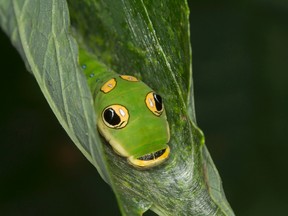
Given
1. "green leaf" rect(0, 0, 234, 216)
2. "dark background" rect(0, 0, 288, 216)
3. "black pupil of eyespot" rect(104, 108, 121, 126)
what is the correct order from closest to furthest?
"green leaf" rect(0, 0, 234, 216), "black pupil of eyespot" rect(104, 108, 121, 126), "dark background" rect(0, 0, 288, 216)

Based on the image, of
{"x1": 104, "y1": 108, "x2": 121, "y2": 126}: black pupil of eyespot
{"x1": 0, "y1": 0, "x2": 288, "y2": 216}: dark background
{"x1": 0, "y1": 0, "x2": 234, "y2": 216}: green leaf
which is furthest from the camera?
{"x1": 0, "y1": 0, "x2": 288, "y2": 216}: dark background

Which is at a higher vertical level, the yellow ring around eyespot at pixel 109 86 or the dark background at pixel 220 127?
the yellow ring around eyespot at pixel 109 86

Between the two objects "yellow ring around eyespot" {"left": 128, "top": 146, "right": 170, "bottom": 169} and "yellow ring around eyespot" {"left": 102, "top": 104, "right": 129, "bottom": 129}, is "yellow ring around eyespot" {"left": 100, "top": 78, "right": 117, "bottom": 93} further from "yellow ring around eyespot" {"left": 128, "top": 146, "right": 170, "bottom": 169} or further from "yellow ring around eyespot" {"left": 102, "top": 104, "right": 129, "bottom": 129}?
"yellow ring around eyespot" {"left": 128, "top": 146, "right": 170, "bottom": 169}

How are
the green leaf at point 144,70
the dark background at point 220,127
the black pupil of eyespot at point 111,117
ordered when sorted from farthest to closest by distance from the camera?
the dark background at point 220,127 < the black pupil of eyespot at point 111,117 < the green leaf at point 144,70

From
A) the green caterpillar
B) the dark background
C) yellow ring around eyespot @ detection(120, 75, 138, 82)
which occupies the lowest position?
the dark background

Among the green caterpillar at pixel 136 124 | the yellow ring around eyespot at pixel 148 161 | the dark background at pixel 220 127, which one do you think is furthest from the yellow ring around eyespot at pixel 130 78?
the dark background at pixel 220 127

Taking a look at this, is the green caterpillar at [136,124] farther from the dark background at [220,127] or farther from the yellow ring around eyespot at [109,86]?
the dark background at [220,127]

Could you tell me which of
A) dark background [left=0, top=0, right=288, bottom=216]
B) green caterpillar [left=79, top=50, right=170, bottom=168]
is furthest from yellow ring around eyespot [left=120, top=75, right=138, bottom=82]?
dark background [left=0, top=0, right=288, bottom=216]

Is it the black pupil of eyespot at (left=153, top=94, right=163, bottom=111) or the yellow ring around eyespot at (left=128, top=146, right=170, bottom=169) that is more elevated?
the black pupil of eyespot at (left=153, top=94, right=163, bottom=111)

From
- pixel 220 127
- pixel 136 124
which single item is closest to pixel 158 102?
pixel 136 124

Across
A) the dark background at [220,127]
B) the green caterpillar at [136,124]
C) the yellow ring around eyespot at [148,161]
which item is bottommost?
the dark background at [220,127]
